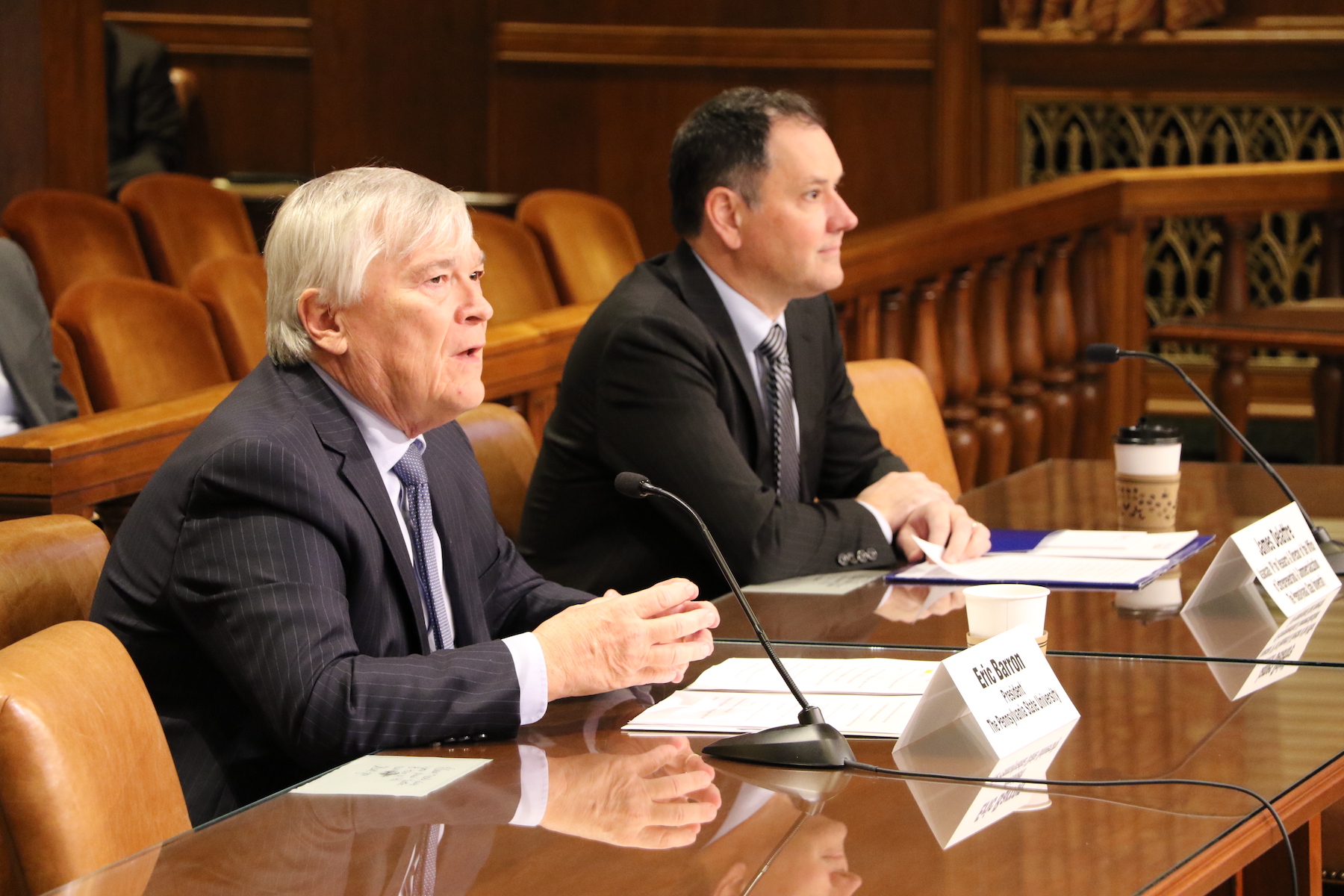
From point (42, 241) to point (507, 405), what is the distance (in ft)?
6.20

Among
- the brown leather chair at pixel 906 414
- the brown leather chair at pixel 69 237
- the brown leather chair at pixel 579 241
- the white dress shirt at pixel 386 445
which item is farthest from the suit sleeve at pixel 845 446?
the brown leather chair at pixel 69 237

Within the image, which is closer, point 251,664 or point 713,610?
point 251,664

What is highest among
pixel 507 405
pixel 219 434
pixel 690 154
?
pixel 690 154

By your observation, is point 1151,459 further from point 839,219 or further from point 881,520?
point 839,219

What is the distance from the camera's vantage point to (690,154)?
2795 millimetres

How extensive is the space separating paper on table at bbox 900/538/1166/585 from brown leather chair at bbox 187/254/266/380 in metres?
1.74

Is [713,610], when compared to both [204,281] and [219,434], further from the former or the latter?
[204,281]

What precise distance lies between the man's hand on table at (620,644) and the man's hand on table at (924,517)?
698 mm

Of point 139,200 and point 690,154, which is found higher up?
point 690,154

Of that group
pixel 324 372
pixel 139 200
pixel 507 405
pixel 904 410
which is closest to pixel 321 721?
pixel 324 372

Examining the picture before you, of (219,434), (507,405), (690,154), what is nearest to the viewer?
(219,434)

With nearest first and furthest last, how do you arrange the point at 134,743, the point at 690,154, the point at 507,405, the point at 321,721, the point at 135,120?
the point at 134,743, the point at 321,721, the point at 690,154, the point at 507,405, the point at 135,120

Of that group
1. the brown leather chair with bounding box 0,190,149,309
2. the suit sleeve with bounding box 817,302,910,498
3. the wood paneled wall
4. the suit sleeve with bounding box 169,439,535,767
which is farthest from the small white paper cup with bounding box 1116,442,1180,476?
the wood paneled wall

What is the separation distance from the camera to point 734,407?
8.54ft
